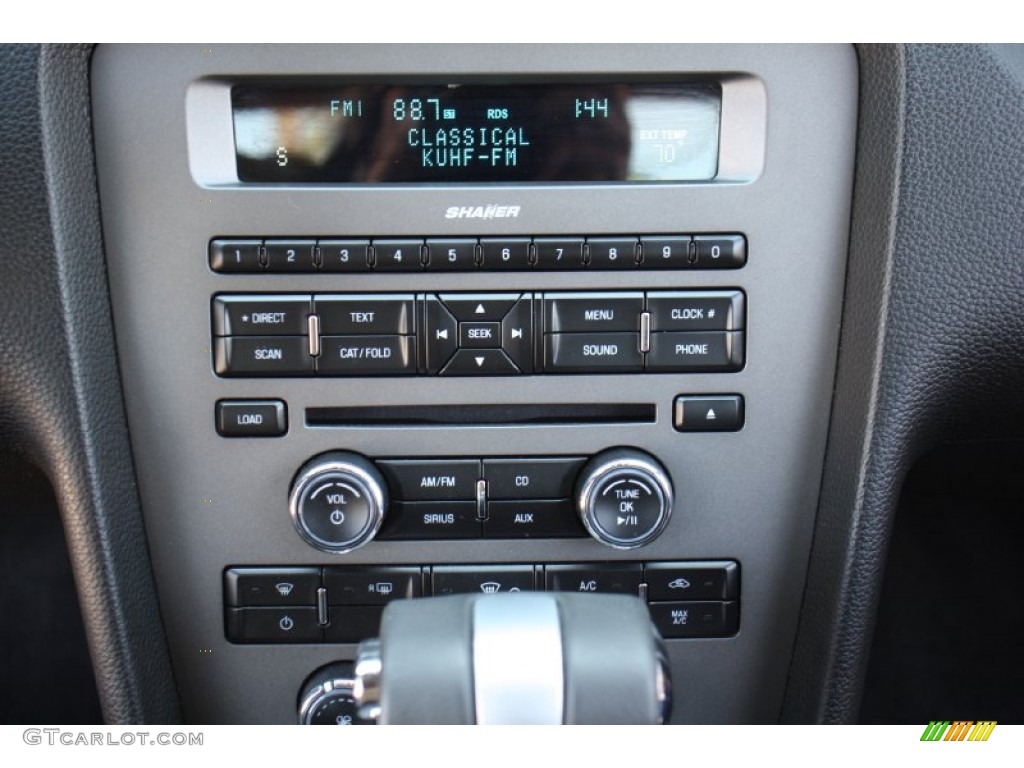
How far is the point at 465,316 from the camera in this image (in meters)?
0.95

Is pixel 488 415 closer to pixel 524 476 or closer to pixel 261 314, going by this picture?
pixel 524 476

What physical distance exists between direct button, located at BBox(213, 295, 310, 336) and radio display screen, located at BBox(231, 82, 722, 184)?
107 millimetres

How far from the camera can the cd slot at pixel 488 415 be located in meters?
0.98

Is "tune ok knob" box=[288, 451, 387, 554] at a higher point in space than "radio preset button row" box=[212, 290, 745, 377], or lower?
lower

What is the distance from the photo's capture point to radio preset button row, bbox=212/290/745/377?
3.10 ft

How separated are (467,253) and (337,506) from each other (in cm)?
26

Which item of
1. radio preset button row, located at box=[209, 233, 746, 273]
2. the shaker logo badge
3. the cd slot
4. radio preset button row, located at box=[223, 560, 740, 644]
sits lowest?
radio preset button row, located at box=[223, 560, 740, 644]

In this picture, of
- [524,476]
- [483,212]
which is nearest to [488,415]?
[524,476]

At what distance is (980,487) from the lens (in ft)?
4.09

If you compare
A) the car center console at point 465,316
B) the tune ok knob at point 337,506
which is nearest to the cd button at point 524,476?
the car center console at point 465,316

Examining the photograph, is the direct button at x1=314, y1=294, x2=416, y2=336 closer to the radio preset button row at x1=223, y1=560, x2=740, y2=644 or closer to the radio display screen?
the radio display screen

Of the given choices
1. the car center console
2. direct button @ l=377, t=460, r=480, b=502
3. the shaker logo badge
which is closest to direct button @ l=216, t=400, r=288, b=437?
the car center console
